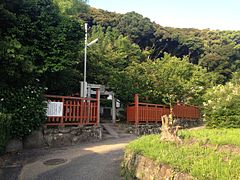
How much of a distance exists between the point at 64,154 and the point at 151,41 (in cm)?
3428

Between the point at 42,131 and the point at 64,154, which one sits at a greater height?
the point at 42,131

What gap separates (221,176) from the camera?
3.74 metres

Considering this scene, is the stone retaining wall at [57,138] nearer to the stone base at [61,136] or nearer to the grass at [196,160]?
the stone base at [61,136]

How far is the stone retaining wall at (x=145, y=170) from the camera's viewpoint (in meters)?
4.39

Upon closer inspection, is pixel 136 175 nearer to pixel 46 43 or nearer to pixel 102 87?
pixel 46 43

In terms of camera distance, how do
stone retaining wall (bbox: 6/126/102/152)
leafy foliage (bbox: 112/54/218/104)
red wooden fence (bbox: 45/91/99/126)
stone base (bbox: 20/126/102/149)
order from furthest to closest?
leafy foliage (bbox: 112/54/218/104), red wooden fence (bbox: 45/91/99/126), stone base (bbox: 20/126/102/149), stone retaining wall (bbox: 6/126/102/152)

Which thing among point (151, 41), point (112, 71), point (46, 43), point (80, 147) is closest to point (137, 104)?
point (112, 71)

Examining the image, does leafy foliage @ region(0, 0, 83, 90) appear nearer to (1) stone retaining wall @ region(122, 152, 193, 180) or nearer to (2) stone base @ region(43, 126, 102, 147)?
(2) stone base @ region(43, 126, 102, 147)

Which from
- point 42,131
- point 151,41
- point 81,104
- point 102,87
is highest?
point 151,41

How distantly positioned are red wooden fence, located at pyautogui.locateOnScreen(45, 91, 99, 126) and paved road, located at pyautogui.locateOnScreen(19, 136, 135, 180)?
57.5 inches

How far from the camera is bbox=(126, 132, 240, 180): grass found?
3.89 m

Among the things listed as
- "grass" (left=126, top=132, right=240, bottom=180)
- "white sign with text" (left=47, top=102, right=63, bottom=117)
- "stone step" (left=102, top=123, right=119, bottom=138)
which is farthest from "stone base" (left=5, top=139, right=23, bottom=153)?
"stone step" (left=102, top=123, right=119, bottom=138)

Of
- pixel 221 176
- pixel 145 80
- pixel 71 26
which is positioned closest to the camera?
pixel 221 176

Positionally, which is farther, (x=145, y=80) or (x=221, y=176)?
(x=145, y=80)
